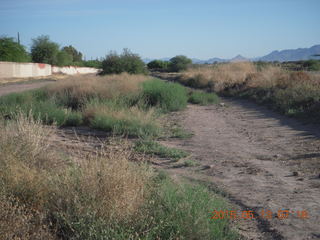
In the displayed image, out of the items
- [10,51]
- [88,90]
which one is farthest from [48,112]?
[10,51]

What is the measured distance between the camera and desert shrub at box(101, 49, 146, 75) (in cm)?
2900

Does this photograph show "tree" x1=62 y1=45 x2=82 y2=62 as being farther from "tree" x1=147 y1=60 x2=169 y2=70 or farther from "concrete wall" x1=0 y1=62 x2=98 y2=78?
"concrete wall" x1=0 y1=62 x2=98 y2=78

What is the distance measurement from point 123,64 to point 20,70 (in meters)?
21.3

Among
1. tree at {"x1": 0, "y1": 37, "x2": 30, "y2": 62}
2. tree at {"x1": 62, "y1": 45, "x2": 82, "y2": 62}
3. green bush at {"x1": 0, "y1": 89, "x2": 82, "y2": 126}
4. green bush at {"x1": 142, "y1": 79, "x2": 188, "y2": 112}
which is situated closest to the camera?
green bush at {"x1": 0, "y1": 89, "x2": 82, "y2": 126}

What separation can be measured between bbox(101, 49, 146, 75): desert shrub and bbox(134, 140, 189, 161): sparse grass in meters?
20.7

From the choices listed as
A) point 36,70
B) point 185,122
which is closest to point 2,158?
point 185,122

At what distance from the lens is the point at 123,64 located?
29.0 metres

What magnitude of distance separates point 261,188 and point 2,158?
410cm

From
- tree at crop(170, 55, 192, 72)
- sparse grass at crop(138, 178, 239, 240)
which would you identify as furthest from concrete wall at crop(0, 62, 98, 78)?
sparse grass at crop(138, 178, 239, 240)

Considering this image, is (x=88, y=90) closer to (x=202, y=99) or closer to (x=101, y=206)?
(x=202, y=99)

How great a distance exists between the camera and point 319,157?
289 inches

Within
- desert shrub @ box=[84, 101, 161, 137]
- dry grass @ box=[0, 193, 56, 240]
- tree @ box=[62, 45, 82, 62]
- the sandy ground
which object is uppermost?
tree @ box=[62, 45, 82, 62]

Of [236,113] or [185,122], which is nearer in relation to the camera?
[185,122]

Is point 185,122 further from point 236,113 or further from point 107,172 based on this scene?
point 107,172
